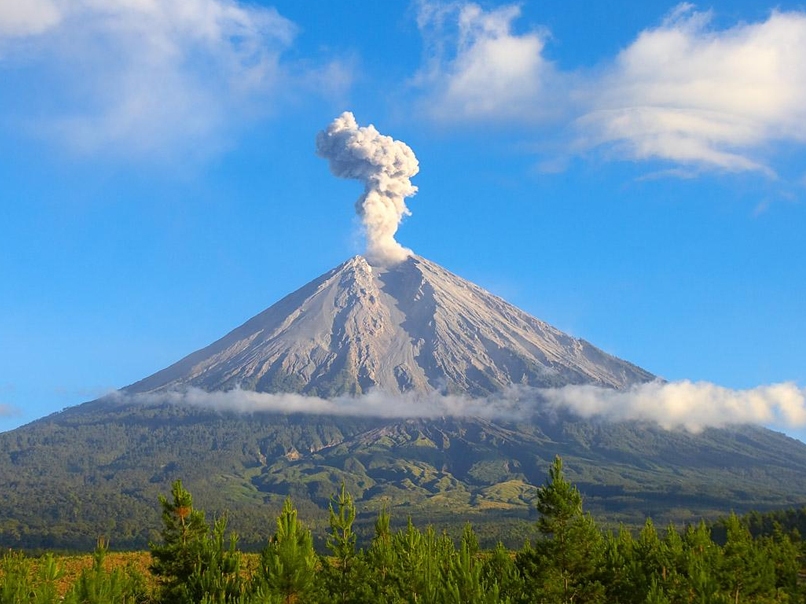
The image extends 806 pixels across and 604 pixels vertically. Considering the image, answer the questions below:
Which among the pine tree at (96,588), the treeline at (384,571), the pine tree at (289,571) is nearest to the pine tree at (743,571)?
the treeline at (384,571)

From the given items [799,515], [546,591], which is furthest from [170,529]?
[799,515]

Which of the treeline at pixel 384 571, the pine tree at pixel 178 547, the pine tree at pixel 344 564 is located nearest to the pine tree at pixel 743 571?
the treeline at pixel 384 571

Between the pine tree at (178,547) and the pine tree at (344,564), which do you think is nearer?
the pine tree at (178,547)

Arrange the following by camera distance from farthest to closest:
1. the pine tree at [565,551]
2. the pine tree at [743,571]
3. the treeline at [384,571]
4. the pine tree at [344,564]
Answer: the pine tree at [743,571], the pine tree at [565,551], the pine tree at [344,564], the treeline at [384,571]

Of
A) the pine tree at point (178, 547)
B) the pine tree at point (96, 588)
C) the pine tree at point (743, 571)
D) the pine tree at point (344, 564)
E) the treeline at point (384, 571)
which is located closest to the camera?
the pine tree at point (96, 588)

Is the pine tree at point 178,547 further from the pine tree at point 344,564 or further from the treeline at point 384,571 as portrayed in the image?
the pine tree at point 344,564

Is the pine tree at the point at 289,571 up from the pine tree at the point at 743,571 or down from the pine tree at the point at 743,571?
up

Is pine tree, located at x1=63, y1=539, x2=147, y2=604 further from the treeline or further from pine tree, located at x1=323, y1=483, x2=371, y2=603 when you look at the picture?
A: pine tree, located at x1=323, y1=483, x2=371, y2=603

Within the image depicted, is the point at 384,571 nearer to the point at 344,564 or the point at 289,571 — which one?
the point at 344,564

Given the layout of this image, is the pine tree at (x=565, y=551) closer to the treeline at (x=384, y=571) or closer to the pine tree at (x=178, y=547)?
the treeline at (x=384, y=571)
